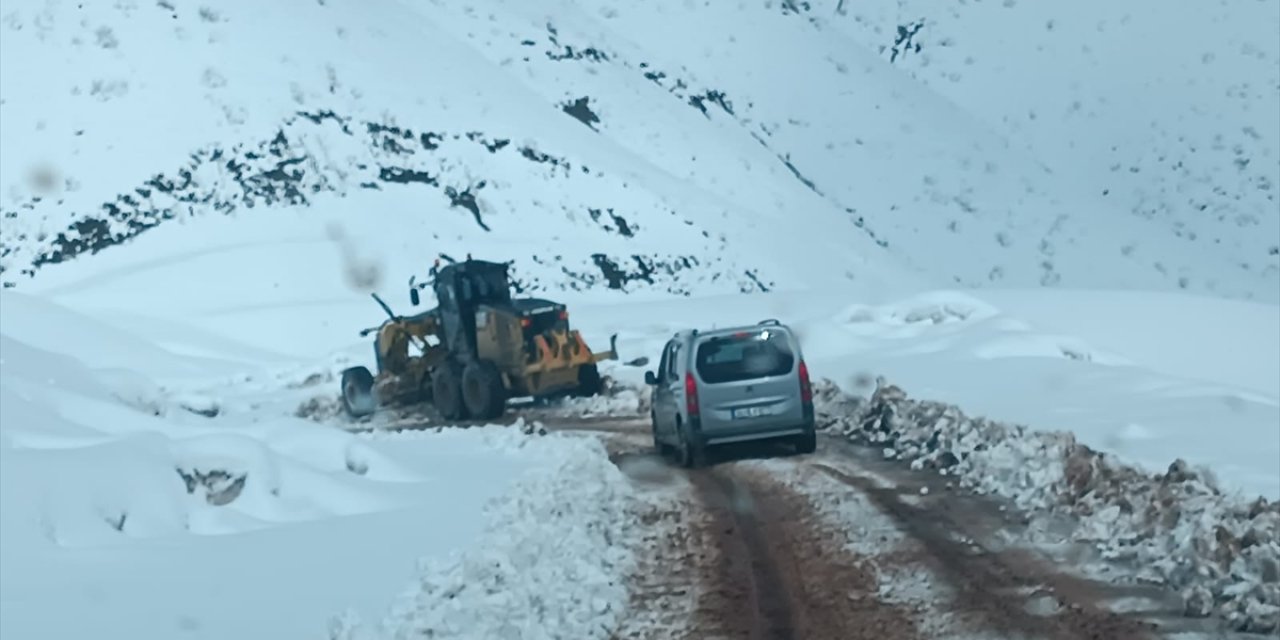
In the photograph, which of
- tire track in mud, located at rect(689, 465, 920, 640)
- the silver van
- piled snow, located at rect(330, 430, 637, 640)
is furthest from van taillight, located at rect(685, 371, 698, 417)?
piled snow, located at rect(330, 430, 637, 640)

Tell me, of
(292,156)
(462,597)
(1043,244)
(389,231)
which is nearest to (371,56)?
(292,156)

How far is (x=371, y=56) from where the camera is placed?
53438 millimetres

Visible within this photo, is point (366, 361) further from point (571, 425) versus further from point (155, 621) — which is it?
point (155, 621)

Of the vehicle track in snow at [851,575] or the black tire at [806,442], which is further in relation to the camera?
the black tire at [806,442]

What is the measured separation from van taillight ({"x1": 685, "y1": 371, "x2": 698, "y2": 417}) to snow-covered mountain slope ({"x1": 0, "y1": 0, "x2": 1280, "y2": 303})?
24.8 metres

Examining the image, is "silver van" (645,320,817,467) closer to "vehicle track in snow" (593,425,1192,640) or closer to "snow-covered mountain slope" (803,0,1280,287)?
"vehicle track in snow" (593,425,1192,640)

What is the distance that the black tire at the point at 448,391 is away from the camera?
27.7 meters

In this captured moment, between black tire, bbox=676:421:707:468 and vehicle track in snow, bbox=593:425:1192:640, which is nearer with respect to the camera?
vehicle track in snow, bbox=593:425:1192:640

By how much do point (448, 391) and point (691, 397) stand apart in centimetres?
987

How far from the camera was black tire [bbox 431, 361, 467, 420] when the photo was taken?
27672mm

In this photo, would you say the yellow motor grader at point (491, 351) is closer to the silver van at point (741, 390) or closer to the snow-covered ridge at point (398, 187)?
the silver van at point (741, 390)

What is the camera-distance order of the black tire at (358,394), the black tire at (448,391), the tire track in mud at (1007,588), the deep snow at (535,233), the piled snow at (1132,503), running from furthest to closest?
the black tire at (358,394) → the black tire at (448,391) → the deep snow at (535,233) → the piled snow at (1132,503) → the tire track in mud at (1007,588)

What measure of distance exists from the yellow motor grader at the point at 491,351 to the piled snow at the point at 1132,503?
828cm

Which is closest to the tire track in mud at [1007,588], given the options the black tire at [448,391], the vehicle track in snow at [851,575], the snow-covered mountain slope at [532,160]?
the vehicle track in snow at [851,575]
